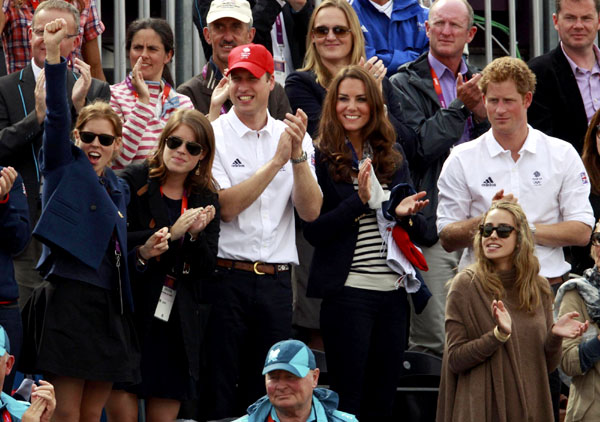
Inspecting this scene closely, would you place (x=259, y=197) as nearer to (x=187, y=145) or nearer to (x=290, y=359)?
(x=187, y=145)

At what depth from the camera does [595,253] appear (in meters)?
6.81

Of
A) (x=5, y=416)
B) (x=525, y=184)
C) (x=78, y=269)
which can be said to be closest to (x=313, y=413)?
(x=78, y=269)

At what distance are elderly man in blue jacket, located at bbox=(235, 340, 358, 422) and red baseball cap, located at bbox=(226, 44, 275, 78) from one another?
5.76 ft

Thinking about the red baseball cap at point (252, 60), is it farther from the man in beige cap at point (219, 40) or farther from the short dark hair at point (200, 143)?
the man in beige cap at point (219, 40)

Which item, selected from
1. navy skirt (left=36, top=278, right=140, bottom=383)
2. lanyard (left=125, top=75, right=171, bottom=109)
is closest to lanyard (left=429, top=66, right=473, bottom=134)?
lanyard (left=125, top=75, right=171, bottom=109)

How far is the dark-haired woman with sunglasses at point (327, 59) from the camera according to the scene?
7879 millimetres

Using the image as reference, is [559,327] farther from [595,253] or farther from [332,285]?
[332,285]

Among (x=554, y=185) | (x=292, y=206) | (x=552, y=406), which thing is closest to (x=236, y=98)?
(x=292, y=206)

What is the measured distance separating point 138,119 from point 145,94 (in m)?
0.18

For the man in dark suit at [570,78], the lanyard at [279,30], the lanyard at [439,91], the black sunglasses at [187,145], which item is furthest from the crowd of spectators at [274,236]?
the lanyard at [279,30]

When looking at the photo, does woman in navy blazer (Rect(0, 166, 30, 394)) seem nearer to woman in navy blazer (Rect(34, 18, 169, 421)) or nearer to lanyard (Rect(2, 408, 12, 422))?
woman in navy blazer (Rect(34, 18, 169, 421))

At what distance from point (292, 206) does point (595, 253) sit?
1707 mm

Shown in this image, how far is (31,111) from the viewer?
7.16 m

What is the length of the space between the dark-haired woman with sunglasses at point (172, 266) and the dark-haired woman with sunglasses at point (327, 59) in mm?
1341
